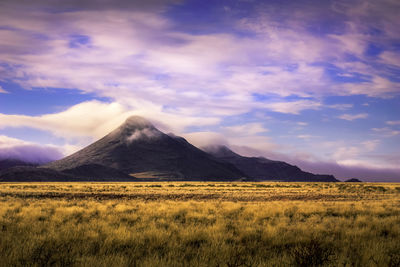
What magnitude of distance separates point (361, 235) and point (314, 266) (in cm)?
472

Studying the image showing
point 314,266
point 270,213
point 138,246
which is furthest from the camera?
point 270,213

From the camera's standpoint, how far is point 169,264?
20.5 ft

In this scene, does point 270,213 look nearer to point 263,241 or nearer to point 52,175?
point 263,241

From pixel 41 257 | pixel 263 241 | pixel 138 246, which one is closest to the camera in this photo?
pixel 41 257

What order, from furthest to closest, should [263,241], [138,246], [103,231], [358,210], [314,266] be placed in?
[358,210]
[103,231]
[263,241]
[138,246]
[314,266]

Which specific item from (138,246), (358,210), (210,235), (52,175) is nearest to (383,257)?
(210,235)

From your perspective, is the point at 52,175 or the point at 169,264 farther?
the point at 52,175

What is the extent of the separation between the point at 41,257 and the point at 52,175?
170717 millimetres

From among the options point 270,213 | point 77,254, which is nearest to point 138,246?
point 77,254

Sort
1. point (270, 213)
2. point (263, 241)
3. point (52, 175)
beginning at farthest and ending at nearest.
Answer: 1. point (52, 175)
2. point (270, 213)
3. point (263, 241)

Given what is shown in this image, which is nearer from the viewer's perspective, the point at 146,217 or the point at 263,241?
the point at 263,241

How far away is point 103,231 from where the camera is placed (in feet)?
32.1

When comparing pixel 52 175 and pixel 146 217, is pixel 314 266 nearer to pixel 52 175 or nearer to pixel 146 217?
pixel 146 217

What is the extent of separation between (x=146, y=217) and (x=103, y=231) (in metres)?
3.57
